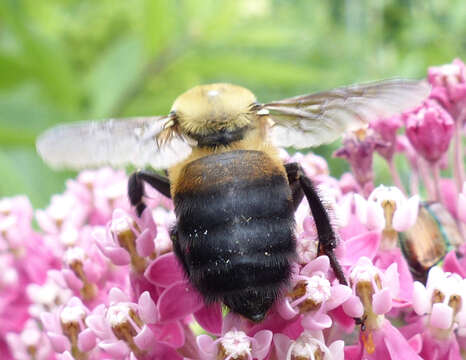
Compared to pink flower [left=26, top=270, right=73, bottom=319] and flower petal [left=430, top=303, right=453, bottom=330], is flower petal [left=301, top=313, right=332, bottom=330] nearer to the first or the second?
flower petal [left=430, top=303, right=453, bottom=330]

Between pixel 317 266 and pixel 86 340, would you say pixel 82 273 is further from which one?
pixel 317 266

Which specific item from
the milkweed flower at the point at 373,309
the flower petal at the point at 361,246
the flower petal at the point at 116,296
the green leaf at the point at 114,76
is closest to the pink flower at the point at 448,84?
the flower petal at the point at 361,246

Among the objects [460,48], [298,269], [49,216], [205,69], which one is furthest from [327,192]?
[460,48]

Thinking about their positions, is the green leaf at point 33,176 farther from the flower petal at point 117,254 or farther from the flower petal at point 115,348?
the flower petal at point 115,348

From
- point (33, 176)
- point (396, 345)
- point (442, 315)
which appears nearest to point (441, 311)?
point (442, 315)

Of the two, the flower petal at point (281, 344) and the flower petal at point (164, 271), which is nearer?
the flower petal at point (281, 344)

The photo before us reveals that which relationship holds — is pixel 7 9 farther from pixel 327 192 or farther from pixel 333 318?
pixel 333 318

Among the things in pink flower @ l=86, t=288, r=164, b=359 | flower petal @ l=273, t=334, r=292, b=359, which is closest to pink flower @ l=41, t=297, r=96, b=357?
pink flower @ l=86, t=288, r=164, b=359
